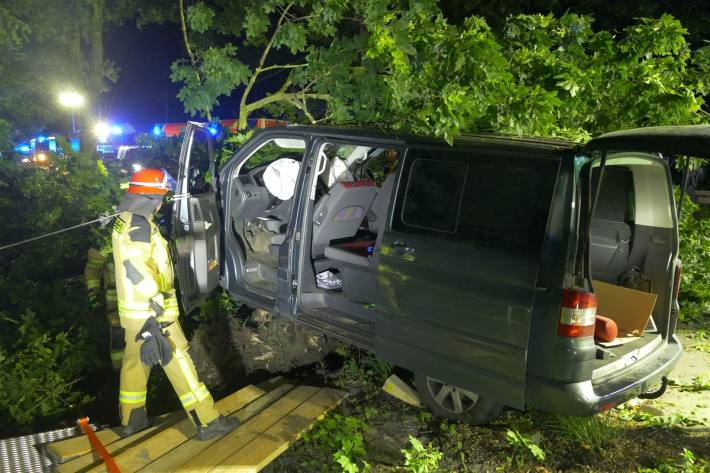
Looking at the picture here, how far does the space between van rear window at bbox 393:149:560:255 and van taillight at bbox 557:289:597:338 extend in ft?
1.02

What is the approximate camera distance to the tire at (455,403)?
11.3ft

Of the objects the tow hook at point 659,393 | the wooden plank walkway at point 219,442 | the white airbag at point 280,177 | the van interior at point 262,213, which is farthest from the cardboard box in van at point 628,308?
the white airbag at point 280,177

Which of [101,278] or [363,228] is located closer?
[363,228]

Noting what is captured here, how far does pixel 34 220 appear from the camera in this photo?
311 inches

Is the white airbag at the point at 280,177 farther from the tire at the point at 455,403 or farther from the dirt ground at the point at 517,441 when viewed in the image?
the tire at the point at 455,403

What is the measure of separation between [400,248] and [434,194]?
421 mm

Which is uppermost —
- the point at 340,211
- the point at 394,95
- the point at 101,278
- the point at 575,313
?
the point at 394,95

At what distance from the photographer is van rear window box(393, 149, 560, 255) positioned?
9.56ft

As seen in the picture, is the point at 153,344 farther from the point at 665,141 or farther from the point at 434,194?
the point at 665,141

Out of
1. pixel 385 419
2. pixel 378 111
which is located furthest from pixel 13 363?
pixel 378 111

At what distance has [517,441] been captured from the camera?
10.7 feet

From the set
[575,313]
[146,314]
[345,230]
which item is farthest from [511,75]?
[146,314]

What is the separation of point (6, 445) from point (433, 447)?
2.78m

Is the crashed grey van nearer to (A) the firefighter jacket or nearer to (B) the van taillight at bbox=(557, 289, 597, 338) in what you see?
(B) the van taillight at bbox=(557, 289, 597, 338)
